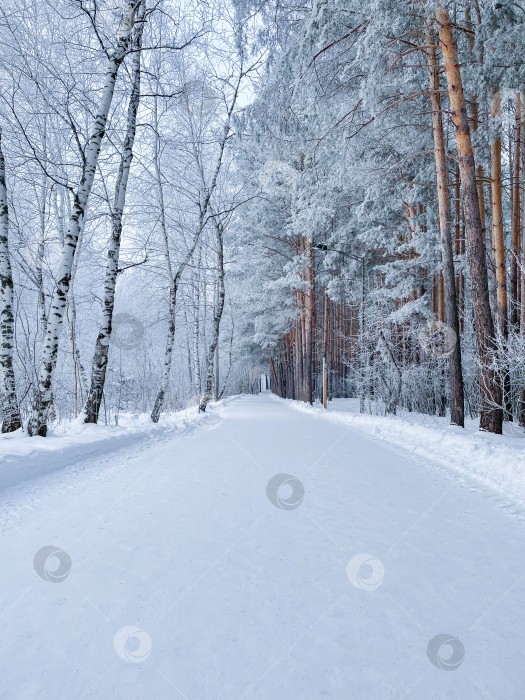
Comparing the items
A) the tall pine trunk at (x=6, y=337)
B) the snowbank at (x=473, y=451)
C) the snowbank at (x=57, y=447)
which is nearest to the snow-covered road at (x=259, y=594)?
the snowbank at (x=57, y=447)

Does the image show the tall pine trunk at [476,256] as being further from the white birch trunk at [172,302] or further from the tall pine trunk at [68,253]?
the white birch trunk at [172,302]

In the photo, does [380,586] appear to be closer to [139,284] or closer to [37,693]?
Answer: [37,693]

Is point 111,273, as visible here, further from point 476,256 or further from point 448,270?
point 448,270

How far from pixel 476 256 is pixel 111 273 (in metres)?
7.75

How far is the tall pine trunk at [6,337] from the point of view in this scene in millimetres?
6785

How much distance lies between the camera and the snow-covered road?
143cm

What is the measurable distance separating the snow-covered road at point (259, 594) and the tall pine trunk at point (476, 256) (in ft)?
14.4

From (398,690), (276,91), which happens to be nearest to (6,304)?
(398,690)

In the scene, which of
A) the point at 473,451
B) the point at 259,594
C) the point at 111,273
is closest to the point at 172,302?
the point at 111,273

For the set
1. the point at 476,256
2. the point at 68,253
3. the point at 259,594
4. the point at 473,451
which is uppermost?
the point at 68,253

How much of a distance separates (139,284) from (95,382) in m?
10.8

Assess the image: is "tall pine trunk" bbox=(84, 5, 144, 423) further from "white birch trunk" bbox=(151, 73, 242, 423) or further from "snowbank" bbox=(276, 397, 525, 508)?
"snowbank" bbox=(276, 397, 525, 508)

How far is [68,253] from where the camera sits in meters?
6.77

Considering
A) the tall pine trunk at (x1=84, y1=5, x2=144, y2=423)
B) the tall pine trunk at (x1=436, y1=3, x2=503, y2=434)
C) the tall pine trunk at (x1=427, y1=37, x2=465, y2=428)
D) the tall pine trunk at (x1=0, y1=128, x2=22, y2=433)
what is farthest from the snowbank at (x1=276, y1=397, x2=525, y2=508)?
the tall pine trunk at (x1=0, y1=128, x2=22, y2=433)
